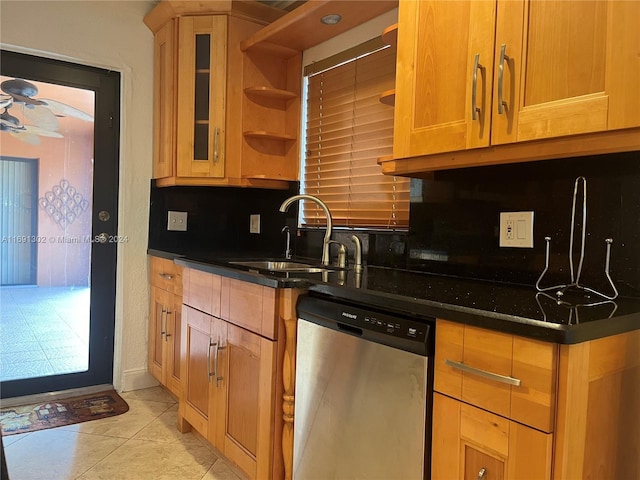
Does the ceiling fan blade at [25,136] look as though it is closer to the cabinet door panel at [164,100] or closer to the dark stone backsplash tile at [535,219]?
the cabinet door panel at [164,100]

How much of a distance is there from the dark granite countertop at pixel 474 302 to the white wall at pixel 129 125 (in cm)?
125

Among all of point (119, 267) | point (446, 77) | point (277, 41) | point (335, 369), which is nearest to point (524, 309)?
point (335, 369)

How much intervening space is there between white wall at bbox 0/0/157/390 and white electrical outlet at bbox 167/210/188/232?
15 centimetres

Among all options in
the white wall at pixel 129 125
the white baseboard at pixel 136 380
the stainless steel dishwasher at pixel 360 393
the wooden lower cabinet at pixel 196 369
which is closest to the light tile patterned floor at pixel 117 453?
the wooden lower cabinet at pixel 196 369

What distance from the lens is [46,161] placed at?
2676mm

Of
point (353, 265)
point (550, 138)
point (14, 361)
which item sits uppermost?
point (550, 138)

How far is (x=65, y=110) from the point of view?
8.94 feet

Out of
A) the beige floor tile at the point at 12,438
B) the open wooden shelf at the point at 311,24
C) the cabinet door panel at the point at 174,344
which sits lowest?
the beige floor tile at the point at 12,438

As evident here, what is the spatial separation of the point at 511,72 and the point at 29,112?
252 centimetres

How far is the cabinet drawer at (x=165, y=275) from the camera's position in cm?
→ 254

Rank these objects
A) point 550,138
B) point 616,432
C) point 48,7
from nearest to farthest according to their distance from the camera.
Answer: point 616,432
point 550,138
point 48,7

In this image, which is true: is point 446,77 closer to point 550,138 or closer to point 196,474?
point 550,138

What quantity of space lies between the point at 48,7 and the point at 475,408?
289cm

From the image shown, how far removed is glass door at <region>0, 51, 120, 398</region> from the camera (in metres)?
2.60
